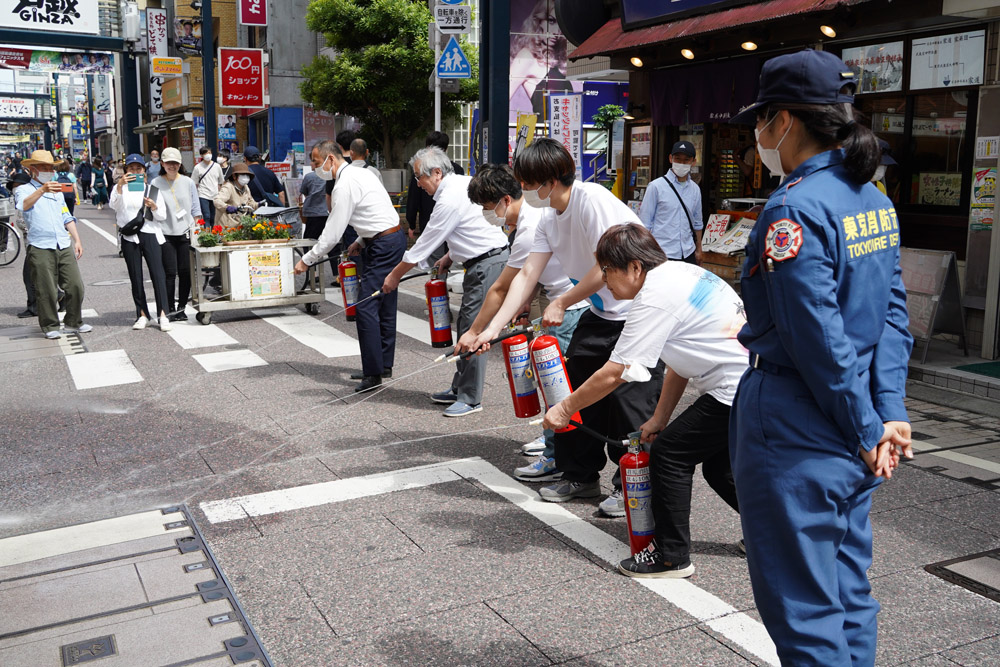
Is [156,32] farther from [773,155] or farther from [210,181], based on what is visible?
[773,155]

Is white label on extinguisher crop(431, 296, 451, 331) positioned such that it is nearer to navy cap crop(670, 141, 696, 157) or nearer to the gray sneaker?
the gray sneaker

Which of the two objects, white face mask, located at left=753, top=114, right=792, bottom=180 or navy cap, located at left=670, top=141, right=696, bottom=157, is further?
navy cap, located at left=670, top=141, right=696, bottom=157

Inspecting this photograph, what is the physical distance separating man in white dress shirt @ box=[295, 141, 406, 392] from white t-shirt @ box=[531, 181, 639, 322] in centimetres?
279

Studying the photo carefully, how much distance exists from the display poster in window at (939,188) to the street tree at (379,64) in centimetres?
1458

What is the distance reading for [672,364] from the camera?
3.75m

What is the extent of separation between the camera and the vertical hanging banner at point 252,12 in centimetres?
2784

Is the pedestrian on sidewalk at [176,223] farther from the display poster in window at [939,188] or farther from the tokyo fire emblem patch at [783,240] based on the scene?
the tokyo fire emblem patch at [783,240]

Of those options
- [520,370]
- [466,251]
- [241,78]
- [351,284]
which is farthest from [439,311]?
[241,78]

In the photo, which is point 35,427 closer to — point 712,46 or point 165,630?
point 165,630

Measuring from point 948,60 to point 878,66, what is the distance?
0.88m

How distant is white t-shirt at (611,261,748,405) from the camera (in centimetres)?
354

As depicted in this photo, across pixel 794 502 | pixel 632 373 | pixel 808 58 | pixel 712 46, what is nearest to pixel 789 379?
pixel 794 502

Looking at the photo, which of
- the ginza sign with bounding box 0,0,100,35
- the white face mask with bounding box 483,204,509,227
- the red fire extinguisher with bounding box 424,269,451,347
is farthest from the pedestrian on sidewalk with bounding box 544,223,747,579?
the ginza sign with bounding box 0,0,100,35

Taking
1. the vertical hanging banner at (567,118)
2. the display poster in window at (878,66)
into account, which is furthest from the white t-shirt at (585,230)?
the vertical hanging banner at (567,118)
